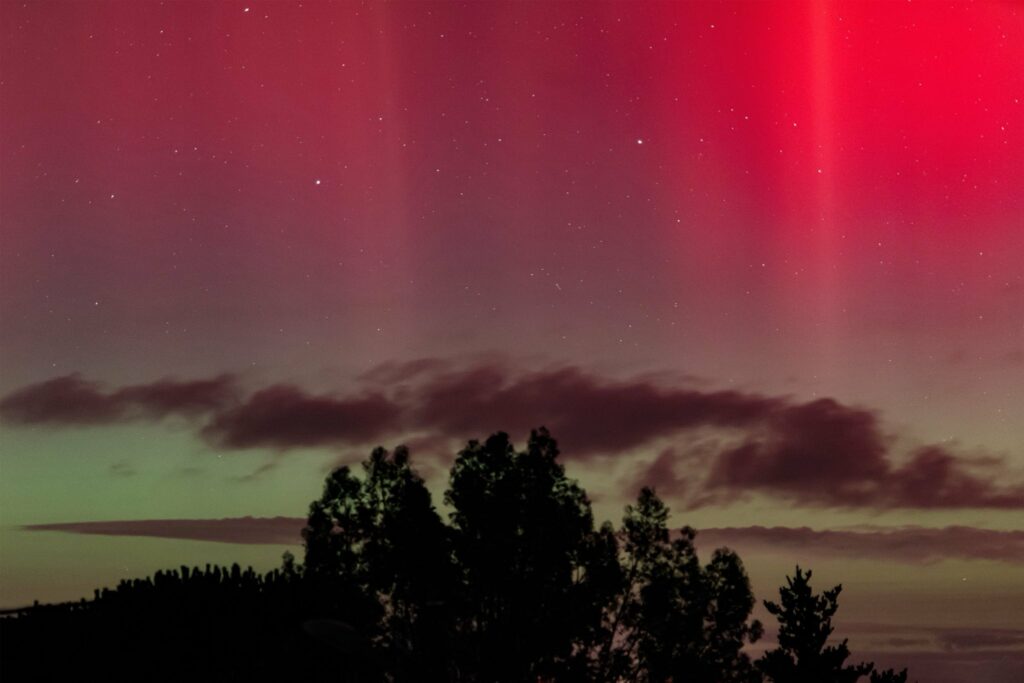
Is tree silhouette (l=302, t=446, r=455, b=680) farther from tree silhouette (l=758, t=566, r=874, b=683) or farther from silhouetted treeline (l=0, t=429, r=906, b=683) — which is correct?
tree silhouette (l=758, t=566, r=874, b=683)

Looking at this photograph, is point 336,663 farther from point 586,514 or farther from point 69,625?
point 586,514

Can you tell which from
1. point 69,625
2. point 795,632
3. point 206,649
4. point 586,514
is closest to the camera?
point 69,625

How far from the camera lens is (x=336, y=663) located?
33.4m

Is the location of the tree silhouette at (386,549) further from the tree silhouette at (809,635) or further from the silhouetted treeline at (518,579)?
the tree silhouette at (809,635)

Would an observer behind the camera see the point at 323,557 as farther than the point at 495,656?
Yes

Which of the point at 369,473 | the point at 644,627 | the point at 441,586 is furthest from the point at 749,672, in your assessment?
the point at 369,473

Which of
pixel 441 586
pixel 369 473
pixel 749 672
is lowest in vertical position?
pixel 749 672

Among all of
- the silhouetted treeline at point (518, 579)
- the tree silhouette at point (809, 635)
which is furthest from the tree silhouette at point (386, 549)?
the tree silhouette at point (809, 635)

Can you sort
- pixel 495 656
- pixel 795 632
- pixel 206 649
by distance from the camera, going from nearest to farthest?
pixel 206 649
pixel 495 656
pixel 795 632

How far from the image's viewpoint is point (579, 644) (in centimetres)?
5516

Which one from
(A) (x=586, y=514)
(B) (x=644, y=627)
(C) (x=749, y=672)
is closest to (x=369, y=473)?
(A) (x=586, y=514)

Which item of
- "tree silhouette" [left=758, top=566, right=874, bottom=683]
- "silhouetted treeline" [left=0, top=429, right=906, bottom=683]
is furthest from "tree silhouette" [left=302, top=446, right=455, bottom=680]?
"tree silhouette" [left=758, top=566, right=874, bottom=683]

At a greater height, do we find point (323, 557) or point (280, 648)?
point (323, 557)

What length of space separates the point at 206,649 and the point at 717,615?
110 feet
